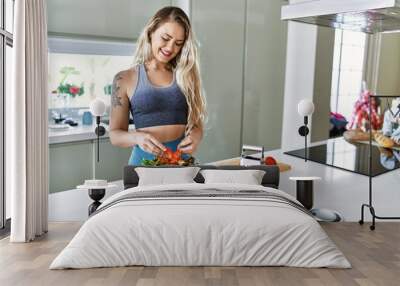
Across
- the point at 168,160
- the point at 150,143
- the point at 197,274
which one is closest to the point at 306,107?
the point at 168,160

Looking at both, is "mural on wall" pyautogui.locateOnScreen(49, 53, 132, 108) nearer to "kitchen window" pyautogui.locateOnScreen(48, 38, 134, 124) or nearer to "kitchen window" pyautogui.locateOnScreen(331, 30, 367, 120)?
"kitchen window" pyautogui.locateOnScreen(48, 38, 134, 124)

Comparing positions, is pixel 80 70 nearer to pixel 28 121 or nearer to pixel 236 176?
pixel 28 121

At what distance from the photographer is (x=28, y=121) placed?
517cm

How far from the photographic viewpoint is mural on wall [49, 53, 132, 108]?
19.4 ft

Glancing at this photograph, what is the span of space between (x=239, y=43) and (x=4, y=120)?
2.79 m

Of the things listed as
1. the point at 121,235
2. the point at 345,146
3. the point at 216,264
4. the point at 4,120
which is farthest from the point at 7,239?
the point at 345,146

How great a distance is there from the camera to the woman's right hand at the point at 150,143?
19.9 feet

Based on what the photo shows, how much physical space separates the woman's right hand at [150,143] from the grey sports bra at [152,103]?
0.35 ft

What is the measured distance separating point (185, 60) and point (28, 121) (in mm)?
1893

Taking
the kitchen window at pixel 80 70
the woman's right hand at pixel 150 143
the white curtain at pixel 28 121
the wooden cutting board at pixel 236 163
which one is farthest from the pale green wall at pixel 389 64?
the white curtain at pixel 28 121

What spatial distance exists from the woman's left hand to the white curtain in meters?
1.51

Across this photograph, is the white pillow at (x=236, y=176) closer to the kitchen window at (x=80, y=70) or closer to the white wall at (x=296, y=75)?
the white wall at (x=296, y=75)

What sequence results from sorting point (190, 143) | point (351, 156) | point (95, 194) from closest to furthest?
point (95, 194)
point (190, 143)
point (351, 156)

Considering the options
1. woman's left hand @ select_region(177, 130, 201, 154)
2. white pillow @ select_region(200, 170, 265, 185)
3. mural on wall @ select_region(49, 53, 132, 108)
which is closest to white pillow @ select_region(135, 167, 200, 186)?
white pillow @ select_region(200, 170, 265, 185)
